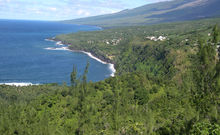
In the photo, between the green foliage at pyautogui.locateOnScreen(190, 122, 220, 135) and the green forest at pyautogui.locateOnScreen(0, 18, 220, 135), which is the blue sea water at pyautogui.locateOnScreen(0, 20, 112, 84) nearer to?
the green forest at pyautogui.locateOnScreen(0, 18, 220, 135)

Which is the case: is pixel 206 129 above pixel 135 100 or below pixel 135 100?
above

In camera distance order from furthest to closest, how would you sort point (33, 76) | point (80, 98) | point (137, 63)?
point (137, 63), point (33, 76), point (80, 98)

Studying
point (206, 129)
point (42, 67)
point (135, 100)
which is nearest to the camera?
point (206, 129)

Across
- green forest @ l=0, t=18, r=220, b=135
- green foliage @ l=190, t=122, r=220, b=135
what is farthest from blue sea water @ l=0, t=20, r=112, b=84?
green foliage @ l=190, t=122, r=220, b=135

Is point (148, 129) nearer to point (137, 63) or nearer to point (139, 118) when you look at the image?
point (139, 118)

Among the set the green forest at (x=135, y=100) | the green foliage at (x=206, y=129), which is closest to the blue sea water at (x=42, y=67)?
the green forest at (x=135, y=100)

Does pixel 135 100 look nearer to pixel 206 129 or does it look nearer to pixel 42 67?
pixel 206 129

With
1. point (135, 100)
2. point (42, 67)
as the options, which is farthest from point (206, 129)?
point (42, 67)

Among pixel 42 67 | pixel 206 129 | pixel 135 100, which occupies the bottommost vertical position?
pixel 42 67

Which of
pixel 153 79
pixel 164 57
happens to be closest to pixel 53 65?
pixel 164 57
